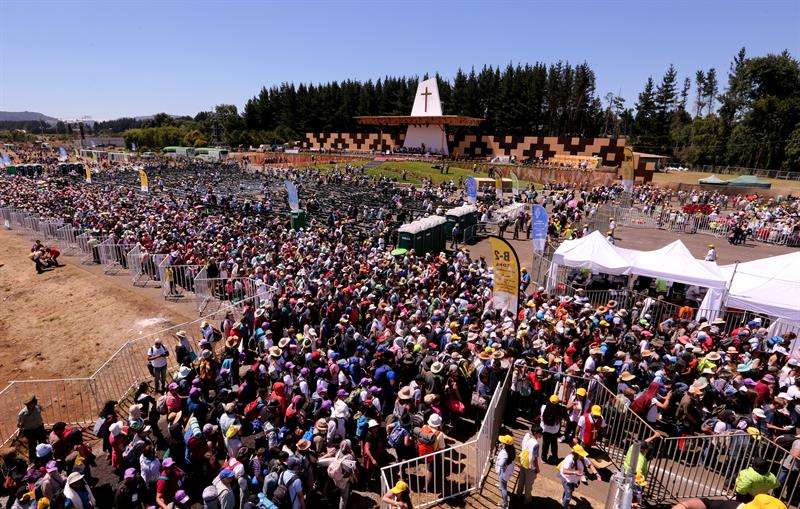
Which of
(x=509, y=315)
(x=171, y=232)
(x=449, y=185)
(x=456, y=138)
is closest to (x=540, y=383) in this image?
(x=509, y=315)

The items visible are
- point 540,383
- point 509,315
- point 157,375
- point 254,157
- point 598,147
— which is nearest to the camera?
point 540,383

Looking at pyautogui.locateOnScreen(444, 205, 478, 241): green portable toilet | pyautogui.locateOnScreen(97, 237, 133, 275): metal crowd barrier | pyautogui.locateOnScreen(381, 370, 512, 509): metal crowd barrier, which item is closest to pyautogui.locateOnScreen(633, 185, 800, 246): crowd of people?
pyautogui.locateOnScreen(444, 205, 478, 241): green portable toilet

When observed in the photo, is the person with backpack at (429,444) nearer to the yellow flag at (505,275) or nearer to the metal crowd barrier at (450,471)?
the metal crowd barrier at (450,471)

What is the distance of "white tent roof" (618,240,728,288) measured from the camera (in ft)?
44.5

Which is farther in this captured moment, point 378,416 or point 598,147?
point 598,147

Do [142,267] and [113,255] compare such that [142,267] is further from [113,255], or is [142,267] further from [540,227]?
[540,227]

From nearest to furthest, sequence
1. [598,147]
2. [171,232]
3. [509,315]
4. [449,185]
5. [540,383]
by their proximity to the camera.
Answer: [540,383] < [509,315] < [171,232] < [449,185] < [598,147]

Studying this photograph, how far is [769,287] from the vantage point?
12.7 m

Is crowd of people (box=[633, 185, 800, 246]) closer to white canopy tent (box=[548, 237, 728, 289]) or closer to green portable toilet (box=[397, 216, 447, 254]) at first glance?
white canopy tent (box=[548, 237, 728, 289])

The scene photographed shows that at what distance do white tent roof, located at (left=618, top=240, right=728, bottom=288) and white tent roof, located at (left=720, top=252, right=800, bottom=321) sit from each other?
44 cm

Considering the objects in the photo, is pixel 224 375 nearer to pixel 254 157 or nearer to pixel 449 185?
pixel 449 185

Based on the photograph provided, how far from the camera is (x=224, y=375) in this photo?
9.30m

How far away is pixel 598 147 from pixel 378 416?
192ft

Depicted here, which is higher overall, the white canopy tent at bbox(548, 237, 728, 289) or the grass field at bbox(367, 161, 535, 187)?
the grass field at bbox(367, 161, 535, 187)
